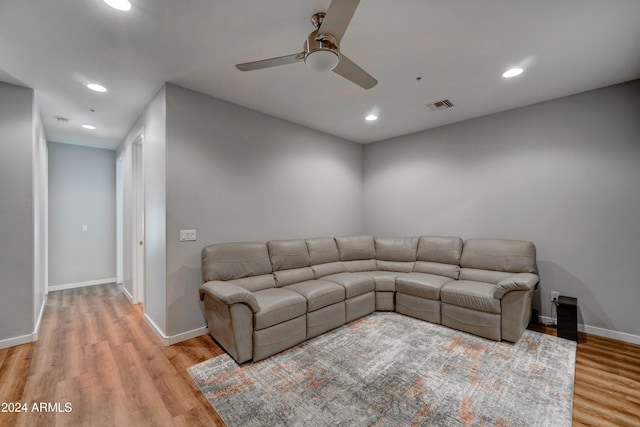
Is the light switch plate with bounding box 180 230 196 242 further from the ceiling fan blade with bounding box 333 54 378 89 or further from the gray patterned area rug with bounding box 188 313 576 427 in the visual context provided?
the ceiling fan blade with bounding box 333 54 378 89

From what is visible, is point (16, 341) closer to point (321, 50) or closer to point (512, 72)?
point (321, 50)

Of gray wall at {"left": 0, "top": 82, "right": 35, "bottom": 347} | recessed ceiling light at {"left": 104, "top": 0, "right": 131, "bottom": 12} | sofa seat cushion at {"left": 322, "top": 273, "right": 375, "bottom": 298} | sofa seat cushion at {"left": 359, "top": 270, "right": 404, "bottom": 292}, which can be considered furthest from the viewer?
sofa seat cushion at {"left": 359, "top": 270, "right": 404, "bottom": 292}

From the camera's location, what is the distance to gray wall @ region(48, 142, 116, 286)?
482 cm

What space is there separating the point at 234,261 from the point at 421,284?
2.36 meters

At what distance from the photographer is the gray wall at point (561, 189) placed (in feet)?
9.46

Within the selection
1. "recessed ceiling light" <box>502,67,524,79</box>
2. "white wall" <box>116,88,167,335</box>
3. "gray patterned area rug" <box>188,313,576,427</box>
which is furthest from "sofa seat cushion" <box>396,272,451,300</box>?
"white wall" <box>116,88,167,335</box>

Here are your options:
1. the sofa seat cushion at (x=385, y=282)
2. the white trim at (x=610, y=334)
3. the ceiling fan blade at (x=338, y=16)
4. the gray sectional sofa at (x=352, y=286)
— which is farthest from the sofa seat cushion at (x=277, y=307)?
the white trim at (x=610, y=334)

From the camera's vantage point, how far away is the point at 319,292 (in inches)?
117

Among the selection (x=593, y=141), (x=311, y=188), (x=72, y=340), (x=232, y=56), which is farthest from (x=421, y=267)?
(x=72, y=340)

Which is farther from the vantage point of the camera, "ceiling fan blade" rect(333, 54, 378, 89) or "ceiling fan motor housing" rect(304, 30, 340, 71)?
"ceiling fan blade" rect(333, 54, 378, 89)

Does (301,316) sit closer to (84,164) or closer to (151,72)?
(151,72)

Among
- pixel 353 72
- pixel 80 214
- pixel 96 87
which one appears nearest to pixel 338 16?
pixel 353 72

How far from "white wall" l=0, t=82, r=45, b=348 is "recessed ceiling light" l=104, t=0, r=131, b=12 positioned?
84.3 inches

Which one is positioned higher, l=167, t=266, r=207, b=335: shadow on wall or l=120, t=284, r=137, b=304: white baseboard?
l=167, t=266, r=207, b=335: shadow on wall
